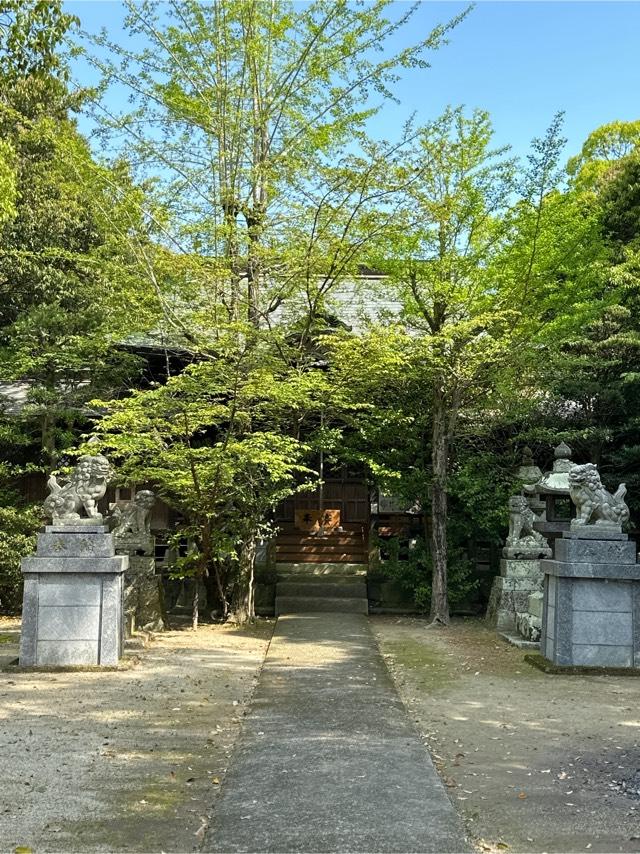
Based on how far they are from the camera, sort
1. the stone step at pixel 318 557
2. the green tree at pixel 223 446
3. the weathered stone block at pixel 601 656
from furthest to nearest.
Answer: the stone step at pixel 318 557, the green tree at pixel 223 446, the weathered stone block at pixel 601 656

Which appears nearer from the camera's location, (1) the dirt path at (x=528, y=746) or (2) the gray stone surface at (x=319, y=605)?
(1) the dirt path at (x=528, y=746)

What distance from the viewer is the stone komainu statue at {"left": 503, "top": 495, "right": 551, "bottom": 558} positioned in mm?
11953

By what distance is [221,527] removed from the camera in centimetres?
1223

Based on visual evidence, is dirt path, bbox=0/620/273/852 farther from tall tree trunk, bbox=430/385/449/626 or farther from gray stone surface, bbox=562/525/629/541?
tall tree trunk, bbox=430/385/449/626

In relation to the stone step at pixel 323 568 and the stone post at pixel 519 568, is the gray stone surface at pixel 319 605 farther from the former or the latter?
the stone post at pixel 519 568

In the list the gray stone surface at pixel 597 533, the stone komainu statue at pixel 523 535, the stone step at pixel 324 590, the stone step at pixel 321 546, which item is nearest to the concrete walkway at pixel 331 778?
the gray stone surface at pixel 597 533

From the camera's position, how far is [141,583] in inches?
437

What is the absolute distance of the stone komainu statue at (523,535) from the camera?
11953 mm

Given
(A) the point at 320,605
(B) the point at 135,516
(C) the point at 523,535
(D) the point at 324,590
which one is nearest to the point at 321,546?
(D) the point at 324,590

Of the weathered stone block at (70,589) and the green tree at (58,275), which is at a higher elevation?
the green tree at (58,275)

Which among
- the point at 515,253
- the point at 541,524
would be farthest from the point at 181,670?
the point at 515,253

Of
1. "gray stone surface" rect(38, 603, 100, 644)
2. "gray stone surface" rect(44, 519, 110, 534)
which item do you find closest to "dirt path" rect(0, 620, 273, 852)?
"gray stone surface" rect(38, 603, 100, 644)

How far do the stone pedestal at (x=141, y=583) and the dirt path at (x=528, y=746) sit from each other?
3.53 metres

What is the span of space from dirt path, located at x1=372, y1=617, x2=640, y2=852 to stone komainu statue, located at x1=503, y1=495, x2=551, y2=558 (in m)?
2.41
